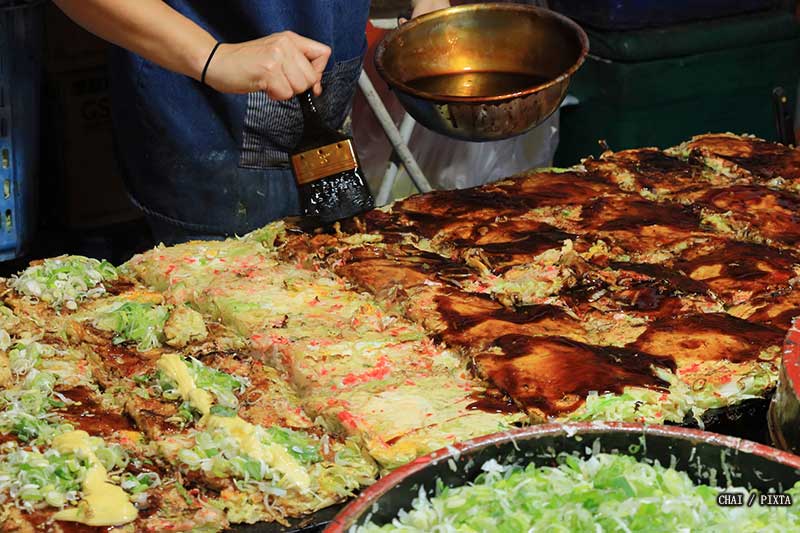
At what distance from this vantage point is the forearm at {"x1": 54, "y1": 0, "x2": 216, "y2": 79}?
418 centimetres

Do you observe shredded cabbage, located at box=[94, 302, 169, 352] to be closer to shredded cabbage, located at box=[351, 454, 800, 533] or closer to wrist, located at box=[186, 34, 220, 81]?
wrist, located at box=[186, 34, 220, 81]

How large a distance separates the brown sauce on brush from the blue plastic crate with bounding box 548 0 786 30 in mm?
4634

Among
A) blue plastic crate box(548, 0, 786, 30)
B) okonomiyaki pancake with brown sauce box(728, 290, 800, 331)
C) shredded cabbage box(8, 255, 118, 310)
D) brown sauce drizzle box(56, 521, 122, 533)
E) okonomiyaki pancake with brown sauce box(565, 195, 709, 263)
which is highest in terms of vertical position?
blue plastic crate box(548, 0, 786, 30)

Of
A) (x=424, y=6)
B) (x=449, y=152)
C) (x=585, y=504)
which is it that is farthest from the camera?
(x=449, y=152)

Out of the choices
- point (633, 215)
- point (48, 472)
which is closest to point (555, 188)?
point (633, 215)

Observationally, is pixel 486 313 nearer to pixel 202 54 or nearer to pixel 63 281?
pixel 63 281

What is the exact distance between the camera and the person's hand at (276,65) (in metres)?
4.01

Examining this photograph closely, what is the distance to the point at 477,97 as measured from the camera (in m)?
3.71

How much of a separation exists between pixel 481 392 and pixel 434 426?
247mm

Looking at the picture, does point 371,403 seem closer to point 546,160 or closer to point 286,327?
point 286,327

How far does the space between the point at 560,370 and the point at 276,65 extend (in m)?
1.74

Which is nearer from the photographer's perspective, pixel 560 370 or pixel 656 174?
pixel 560 370

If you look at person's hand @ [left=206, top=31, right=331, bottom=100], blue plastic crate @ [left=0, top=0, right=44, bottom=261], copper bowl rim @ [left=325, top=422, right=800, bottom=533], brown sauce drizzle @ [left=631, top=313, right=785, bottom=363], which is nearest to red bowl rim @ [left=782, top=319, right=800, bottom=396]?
copper bowl rim @ [left=325, top=422, right=800, bottom=533]

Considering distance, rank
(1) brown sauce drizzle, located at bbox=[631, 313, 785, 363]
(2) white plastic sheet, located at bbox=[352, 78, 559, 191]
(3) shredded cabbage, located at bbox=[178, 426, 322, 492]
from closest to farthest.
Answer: (3) shredded cabbage, located at bbox=[178, 426, 322, 492] → (1) brown sauce drizzle, located at bbox=[631, 313, 785, 363] → (2) white plastic sheet, located at bbox=[352, 78, 559, 191]
